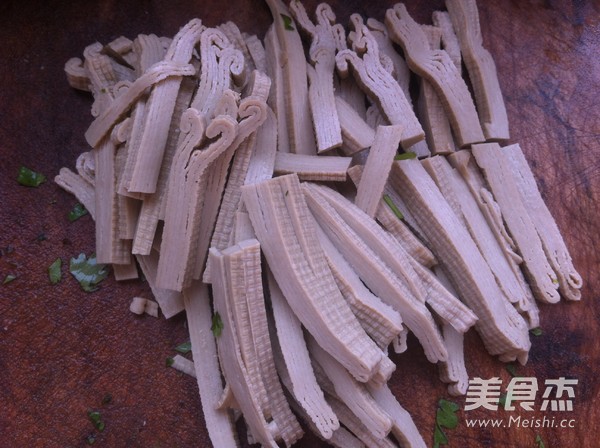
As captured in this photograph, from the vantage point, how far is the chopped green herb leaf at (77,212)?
261 cm

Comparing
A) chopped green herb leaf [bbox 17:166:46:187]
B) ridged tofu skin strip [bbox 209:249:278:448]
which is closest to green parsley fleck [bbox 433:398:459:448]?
ridged tofu skin strip [bbox 209:249:278:448]

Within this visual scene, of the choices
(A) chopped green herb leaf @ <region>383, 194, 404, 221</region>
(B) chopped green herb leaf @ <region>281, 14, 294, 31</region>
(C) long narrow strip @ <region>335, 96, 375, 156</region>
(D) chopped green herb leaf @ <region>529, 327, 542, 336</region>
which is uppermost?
(B) chopped green herb leaf @ <region>281, 14, 294, 31</region>

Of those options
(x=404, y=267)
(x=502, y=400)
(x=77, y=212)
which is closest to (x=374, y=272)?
(x=404, y=267)

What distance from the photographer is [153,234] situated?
2.43m

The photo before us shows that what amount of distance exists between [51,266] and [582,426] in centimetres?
253

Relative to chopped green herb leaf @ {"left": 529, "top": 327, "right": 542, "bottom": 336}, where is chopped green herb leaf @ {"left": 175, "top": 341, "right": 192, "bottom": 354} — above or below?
below

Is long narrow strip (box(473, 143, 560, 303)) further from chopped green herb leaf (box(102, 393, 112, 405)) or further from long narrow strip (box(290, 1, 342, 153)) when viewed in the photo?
chopped green herb leaf (box(102, 393, 112, 405))

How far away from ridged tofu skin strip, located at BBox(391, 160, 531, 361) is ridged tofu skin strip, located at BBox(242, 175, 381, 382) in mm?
533

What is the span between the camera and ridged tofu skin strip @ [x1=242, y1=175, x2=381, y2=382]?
7.22ft

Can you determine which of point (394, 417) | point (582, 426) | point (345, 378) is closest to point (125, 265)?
point (345, 378)

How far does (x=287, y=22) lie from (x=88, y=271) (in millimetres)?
1526

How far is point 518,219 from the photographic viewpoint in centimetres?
269

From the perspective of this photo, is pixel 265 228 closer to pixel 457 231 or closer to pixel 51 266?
pixel 457 231

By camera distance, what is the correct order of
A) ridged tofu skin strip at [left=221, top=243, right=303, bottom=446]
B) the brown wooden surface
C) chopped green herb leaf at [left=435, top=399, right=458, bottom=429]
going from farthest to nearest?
1. chopped green herb leaf at [left=435, top=399, right=458, bottom=429]
2. the brown wooden surface
3. ridged tofu skin strip at [left=221, top=243, right=303, bottom=446]
